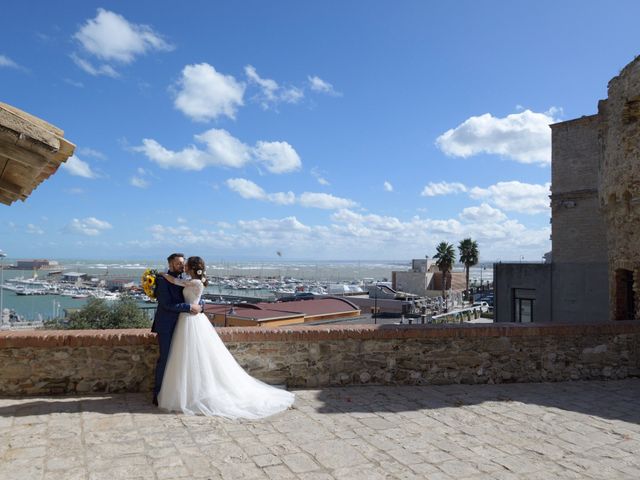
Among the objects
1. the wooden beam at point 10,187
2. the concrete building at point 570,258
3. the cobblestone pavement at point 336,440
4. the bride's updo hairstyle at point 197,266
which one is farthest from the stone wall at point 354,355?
the concrete building at point 570,258

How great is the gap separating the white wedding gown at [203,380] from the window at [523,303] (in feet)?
69.2

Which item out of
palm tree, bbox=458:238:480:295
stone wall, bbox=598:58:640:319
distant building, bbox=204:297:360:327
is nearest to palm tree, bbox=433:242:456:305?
palm tree, bbox=458:238:480:295

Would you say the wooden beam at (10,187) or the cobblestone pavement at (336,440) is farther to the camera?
the wooden beam at (10,187)

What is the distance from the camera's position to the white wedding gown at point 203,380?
5.27 metres

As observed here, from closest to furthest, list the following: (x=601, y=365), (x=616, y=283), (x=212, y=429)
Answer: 1. (x=212, y=429)
2. (x=601, y=365)
3. (x=616, y=283)

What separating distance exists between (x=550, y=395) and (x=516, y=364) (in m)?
0.82

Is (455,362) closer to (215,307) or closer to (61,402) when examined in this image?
(61,402)

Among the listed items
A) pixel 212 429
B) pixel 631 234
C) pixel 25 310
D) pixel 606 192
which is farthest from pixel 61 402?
pixel 25 310

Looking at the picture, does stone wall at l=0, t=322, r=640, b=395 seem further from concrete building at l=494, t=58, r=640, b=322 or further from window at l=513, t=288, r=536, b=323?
window at l=513, t=288, r=536, b=323

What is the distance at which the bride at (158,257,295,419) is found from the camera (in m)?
5.28

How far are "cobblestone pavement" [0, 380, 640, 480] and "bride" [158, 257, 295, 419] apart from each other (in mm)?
181

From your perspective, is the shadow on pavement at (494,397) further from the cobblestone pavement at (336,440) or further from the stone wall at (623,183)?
the stone wall at (623,183)

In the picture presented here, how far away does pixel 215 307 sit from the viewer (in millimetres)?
24875

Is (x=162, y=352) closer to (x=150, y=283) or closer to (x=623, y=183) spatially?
(x=150, y=283)
